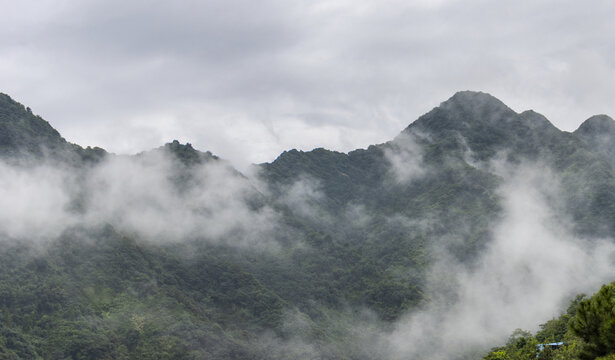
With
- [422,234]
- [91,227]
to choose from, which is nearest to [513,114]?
[422,234]

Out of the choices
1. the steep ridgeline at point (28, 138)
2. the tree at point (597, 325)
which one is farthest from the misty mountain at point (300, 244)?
the tree at point (597, 325)

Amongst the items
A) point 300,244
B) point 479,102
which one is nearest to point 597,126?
point 479,102

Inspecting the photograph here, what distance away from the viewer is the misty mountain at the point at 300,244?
10981 centimetres

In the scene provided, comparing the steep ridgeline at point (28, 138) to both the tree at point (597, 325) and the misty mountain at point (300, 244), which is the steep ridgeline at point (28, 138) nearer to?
the misty mountain at point (300, 244)

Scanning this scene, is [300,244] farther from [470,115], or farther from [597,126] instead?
[597,126]

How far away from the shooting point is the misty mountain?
109812mm

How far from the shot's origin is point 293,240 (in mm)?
154625

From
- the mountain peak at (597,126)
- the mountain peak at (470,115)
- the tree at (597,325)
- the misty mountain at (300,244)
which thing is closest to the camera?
the tree at (597,325)

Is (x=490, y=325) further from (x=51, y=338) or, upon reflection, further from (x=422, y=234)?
(x=51, y=338)

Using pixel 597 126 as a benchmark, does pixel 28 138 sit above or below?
below

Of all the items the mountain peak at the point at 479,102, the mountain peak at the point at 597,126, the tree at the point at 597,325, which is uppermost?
the mountain peak at the point at 479,102

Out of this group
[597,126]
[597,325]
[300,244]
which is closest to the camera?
[597,325]

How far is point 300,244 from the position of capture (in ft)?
501

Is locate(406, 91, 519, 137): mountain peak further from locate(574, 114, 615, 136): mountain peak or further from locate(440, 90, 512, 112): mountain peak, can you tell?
locate(574, 114, 615, 136): mountain peak
